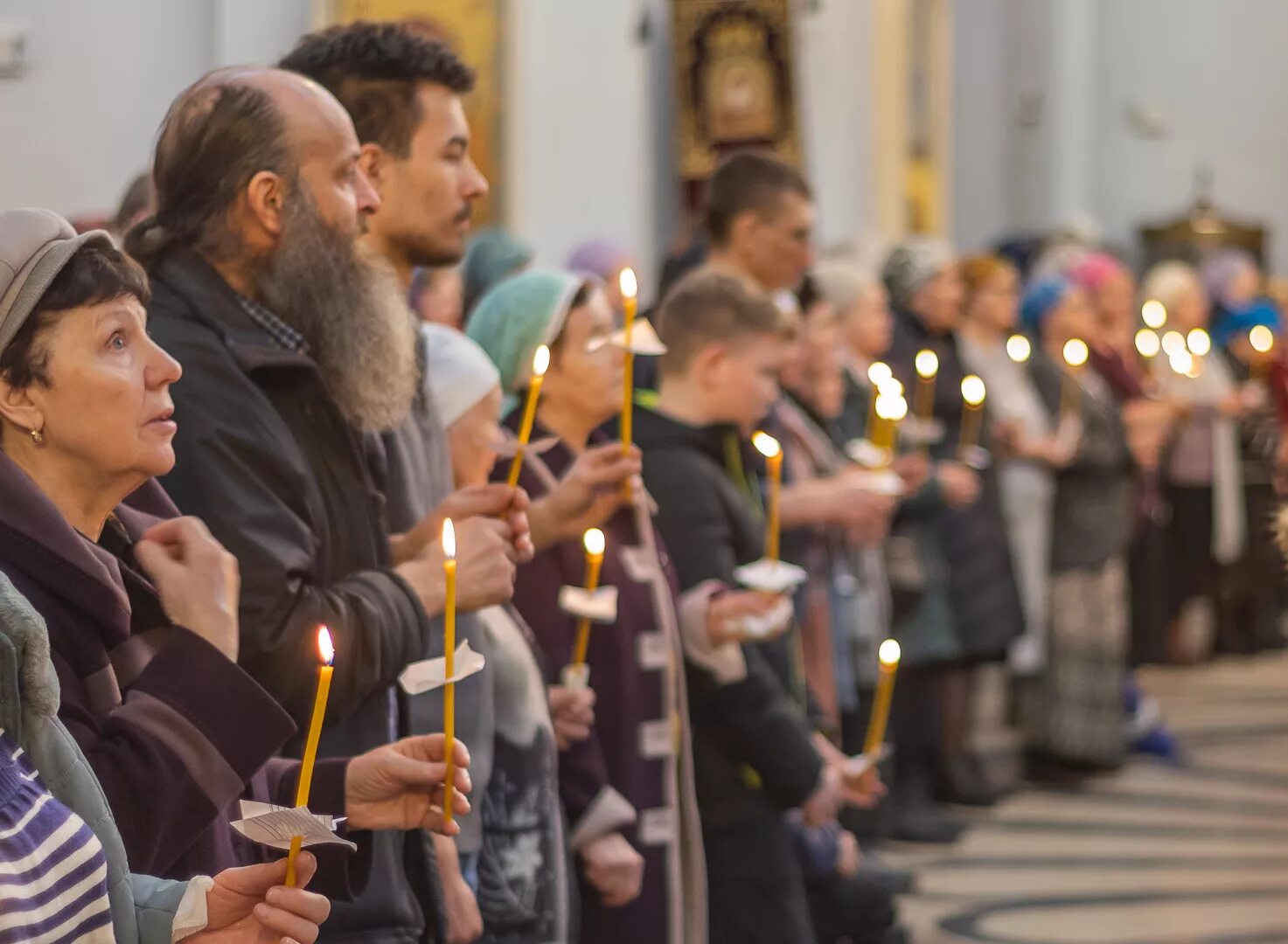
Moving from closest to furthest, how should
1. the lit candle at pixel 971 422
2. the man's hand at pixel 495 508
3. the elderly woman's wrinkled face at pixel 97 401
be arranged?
the elderly woman's wrinkled face at pixel 97 401
the man's hand at pixel 495 508
the lit candle at pixel 971 422

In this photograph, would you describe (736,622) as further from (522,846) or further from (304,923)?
(304,923)

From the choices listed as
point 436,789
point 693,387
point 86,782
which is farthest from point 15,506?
point 693,387

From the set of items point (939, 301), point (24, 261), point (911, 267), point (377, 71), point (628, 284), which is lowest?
point (939, 301)

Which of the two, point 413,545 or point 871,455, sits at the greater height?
point 413,545

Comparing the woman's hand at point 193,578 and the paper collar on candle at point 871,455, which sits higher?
the woman's hand at point 193,578

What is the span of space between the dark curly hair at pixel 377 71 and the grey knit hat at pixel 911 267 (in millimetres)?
5133

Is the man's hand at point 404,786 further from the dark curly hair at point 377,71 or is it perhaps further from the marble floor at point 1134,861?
the marble floor at point 1134,861

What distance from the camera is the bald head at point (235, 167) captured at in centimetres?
341

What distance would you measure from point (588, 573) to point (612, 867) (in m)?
0.54

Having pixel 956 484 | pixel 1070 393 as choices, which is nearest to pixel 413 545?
pixel 956 484

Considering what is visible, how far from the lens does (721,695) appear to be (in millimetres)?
4984

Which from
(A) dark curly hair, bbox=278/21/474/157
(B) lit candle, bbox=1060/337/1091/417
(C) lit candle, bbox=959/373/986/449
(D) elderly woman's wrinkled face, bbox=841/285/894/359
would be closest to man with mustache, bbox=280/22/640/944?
(A) dark curly hair, bbox=278/21/474/157

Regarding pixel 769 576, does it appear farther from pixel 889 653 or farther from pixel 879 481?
pixel 879 481

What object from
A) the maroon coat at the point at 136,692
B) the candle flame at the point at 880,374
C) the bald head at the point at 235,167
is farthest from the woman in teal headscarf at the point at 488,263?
the maroon coat at the point at 136,692
